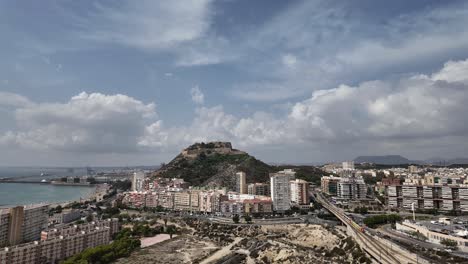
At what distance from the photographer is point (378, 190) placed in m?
62.2

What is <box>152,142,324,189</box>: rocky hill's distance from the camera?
6869 cm

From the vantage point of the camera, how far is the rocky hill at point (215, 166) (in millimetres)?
68688

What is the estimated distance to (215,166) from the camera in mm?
75562

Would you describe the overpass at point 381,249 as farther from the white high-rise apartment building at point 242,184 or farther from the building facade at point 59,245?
the white high-rise apartment building at point 242,184

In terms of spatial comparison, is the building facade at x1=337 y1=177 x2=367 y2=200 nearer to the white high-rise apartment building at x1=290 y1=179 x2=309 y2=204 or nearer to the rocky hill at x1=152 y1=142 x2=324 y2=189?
the white high-rise apartment building at x1=290 y1=179 x2=309 y2=204

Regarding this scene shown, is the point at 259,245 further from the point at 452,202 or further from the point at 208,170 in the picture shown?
the point at 208,170

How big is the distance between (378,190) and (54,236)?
187 ft

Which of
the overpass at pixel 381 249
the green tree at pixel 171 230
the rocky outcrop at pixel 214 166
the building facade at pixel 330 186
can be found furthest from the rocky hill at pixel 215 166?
the overpass at pixel 381 249

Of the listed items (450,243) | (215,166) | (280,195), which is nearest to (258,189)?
(280,195)

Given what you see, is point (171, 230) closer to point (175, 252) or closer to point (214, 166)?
point (175, 252)

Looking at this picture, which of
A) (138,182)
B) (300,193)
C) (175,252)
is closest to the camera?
(175,252)

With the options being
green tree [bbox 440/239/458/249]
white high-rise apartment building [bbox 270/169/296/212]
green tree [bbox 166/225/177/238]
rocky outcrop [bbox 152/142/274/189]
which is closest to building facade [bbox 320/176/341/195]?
rocky outcrop [bbox 152/142/274/189]

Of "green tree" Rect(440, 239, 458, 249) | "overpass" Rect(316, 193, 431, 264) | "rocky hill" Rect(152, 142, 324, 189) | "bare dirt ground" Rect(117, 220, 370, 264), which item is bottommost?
"bare dirt ground" Rect(117, 220, 370, 264)

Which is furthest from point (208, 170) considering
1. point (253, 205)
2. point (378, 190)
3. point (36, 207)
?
point (36, 207)
